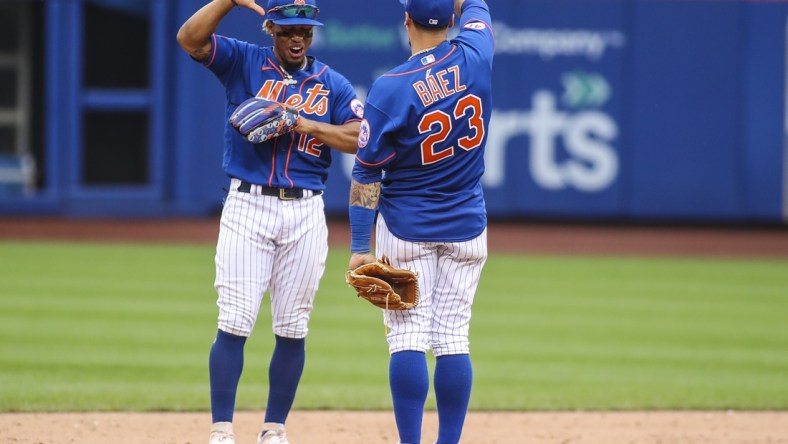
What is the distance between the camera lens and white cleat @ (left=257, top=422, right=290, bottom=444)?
184 inches

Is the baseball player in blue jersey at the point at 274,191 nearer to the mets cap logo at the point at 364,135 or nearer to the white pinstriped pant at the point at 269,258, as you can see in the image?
the white pinstriped pant at the point at 269,258

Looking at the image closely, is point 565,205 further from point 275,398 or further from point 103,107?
point 275,398

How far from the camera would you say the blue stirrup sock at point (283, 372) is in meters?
4.67

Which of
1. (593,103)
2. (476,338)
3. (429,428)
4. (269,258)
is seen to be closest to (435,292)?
(269,258)

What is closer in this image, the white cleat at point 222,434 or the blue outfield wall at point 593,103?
the white cleat at point 222,434

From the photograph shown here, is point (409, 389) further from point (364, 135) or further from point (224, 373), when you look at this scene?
point (364, 135)

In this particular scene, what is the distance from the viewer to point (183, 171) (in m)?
15.4

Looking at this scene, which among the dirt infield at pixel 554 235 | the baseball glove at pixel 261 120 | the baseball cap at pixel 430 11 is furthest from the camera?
the dirt infield at pixel 554 235

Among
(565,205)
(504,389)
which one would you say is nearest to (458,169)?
(504,389)

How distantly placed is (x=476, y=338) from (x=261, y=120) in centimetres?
426

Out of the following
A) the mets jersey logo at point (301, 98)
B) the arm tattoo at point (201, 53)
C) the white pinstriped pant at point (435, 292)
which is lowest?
the white pinstriped pant at point (435, 292)

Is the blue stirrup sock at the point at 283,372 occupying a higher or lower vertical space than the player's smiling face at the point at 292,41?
lower

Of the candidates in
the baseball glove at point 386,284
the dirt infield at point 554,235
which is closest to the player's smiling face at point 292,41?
the baseball glove at point 386,284

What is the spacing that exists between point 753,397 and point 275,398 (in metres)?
2.97
